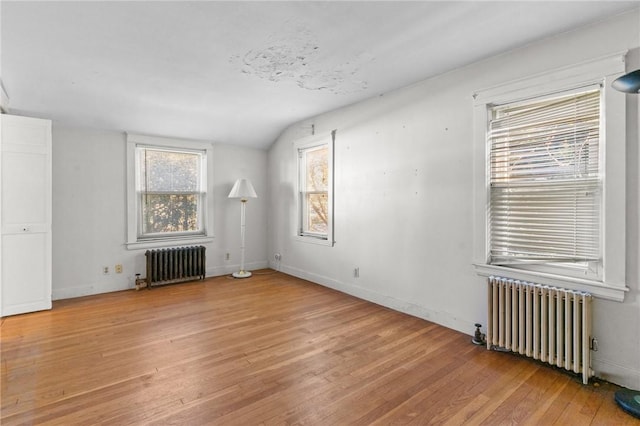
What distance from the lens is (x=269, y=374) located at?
94.0 inches

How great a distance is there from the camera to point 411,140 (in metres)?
3.60

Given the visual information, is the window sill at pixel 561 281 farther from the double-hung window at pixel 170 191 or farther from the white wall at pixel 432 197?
the double-hung window at pixel 170 191

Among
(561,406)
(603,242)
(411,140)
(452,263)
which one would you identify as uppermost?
(411,140)

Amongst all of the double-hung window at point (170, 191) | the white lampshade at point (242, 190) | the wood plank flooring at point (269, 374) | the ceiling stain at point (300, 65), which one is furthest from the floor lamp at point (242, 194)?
the ceiling stain at point (300, 65)

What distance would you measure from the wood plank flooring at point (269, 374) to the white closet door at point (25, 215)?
28 centimetres

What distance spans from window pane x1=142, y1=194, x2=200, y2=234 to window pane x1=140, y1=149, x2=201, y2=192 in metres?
0.13

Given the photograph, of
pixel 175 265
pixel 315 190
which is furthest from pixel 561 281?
pixel 175 265

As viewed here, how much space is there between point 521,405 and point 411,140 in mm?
2580

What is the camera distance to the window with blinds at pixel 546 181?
2428mm

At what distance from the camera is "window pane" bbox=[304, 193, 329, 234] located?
5.10 m

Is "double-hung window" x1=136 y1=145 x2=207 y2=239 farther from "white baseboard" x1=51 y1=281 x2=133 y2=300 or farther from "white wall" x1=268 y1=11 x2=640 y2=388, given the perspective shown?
"white wall" x1=268 y1=11 x2=640 y2=388

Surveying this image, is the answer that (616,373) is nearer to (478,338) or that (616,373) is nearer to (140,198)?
(478,338)

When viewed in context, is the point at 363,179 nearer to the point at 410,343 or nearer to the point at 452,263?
the point at 452,263

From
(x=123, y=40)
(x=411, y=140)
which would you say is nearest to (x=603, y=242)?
(x=411, y=140)
